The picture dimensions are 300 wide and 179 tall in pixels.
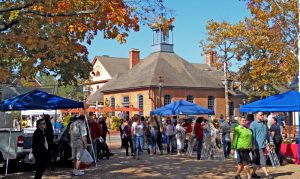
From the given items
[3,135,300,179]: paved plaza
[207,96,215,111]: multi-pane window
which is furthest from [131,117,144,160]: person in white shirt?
[207,96,215,111]: multi-pane window

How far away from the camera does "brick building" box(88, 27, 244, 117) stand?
1900 inches

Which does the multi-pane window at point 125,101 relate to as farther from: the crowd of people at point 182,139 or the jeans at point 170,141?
the jeans at point 170,141

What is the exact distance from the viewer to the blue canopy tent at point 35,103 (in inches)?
562

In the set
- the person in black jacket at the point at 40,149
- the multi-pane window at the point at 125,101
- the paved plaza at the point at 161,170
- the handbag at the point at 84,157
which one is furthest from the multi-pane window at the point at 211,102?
the person in black jacket at the point at 40,149

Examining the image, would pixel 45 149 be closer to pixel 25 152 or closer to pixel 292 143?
pixel 25 152

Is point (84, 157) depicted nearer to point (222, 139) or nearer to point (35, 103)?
point (35, 103)

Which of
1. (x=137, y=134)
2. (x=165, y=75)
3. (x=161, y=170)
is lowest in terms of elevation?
(x=161, y=170)

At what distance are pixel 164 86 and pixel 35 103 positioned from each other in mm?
33733

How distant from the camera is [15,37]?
38.3ft

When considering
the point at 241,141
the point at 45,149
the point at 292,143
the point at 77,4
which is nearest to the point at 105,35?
the point at 77,4

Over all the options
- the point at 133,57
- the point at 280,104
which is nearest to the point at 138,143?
the point at 280,104

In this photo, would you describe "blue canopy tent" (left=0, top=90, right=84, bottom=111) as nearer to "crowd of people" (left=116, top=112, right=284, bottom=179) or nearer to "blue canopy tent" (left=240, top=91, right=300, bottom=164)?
"crowd of people" (left=116, top=112, right=284, bottom=179)

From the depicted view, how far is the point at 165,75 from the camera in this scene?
4922 centimetres

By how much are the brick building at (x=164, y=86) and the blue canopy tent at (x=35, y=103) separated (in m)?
31.1
